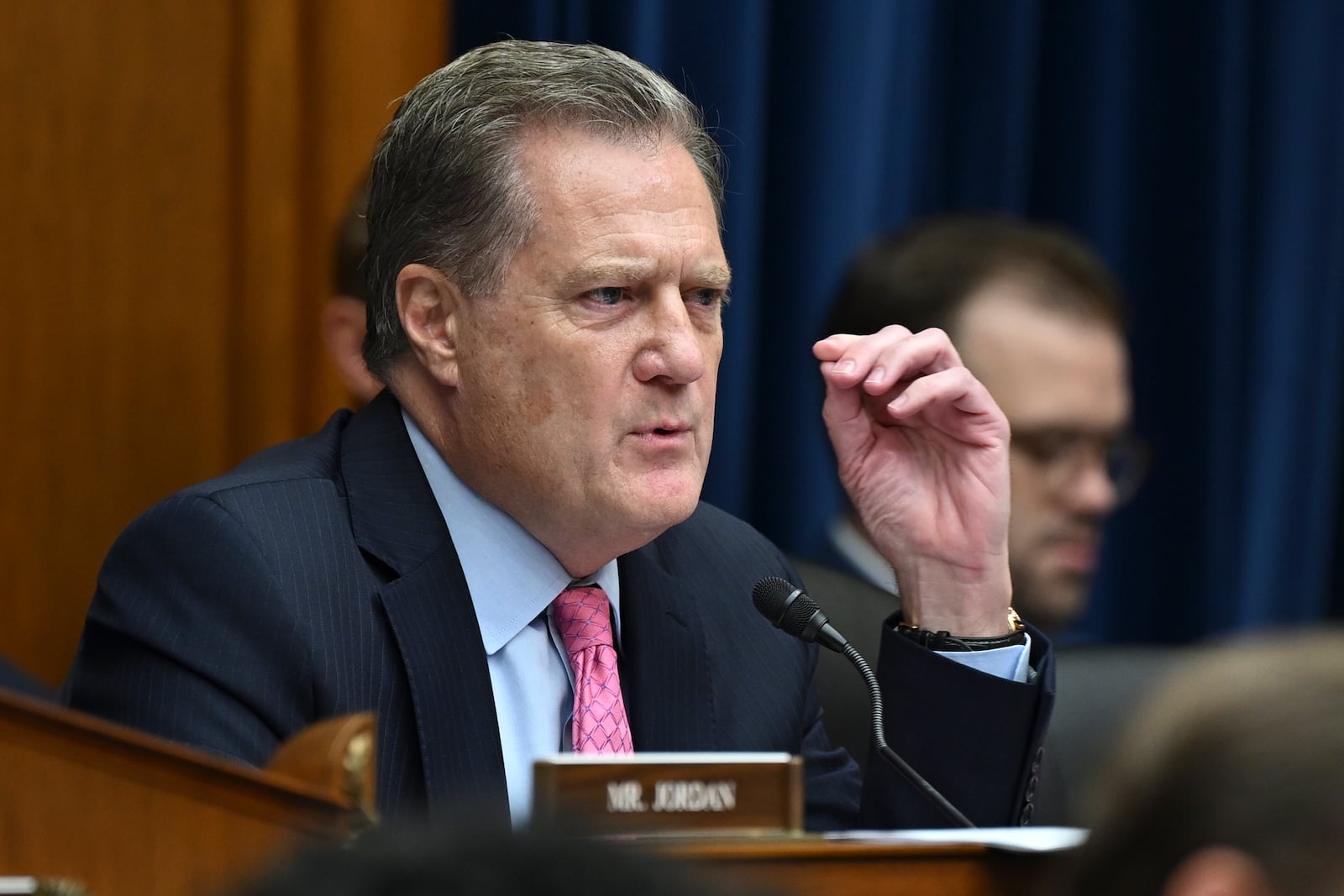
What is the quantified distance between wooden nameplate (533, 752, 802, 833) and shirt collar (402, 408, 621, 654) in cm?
73

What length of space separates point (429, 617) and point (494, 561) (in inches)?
5.5

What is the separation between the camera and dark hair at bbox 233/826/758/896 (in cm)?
49

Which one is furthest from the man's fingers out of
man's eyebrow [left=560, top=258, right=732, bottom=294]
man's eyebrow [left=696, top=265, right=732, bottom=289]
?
man's eyebrow [left=560, top=258, right=732, bottom=294]

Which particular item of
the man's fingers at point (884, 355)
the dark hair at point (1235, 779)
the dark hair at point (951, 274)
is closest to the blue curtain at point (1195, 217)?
the dark hair at point (951, 274)

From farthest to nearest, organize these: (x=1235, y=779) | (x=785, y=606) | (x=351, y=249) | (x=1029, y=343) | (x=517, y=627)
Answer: (x=1029, y=343) < (x=351, y=249) < (x=517, y=627) < (x=785, y=606) < (x=1235, y=779)

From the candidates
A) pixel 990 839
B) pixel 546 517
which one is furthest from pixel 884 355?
pixel 990 839

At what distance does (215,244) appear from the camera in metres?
2.91

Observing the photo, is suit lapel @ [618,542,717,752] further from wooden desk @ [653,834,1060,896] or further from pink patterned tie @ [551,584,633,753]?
wooden desk @ [653,834,1060,896]

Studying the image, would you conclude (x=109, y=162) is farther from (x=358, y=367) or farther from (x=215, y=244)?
(x=358, y=367)

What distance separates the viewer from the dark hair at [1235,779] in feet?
2.43

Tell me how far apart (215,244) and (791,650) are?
1254 millimetres

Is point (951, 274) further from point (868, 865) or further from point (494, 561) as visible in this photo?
point (868, 865)

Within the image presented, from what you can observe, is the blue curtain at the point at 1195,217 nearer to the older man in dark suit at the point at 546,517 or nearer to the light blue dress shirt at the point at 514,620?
the older man in dark suit at the point at 546,517

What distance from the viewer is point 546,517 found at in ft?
6.66
